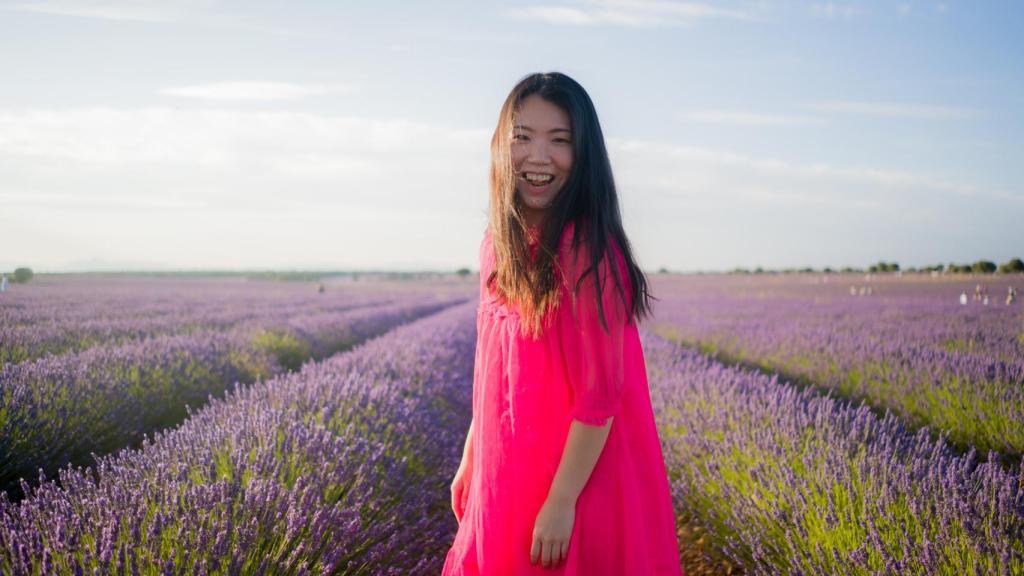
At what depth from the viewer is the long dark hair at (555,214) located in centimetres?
119

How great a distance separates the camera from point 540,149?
123 cm

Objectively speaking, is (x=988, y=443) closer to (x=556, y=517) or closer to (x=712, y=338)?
(x=556, y=517)

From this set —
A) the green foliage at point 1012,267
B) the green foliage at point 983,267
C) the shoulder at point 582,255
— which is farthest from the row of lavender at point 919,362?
the green foliage at point 983,267

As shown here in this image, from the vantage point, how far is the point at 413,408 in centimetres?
321

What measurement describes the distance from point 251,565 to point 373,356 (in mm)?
3386

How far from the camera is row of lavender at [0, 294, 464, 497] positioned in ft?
8.46

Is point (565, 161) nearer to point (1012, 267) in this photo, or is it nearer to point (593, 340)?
point (593, 340)

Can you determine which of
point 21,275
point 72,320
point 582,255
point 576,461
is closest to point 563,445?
point 576,461

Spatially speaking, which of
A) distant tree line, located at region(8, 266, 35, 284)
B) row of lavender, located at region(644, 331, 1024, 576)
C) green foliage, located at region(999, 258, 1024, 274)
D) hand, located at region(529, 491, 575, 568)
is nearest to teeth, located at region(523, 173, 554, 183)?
hand, located at region(529, 491, 575, 568)

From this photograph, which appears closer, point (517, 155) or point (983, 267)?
point (517, 155)

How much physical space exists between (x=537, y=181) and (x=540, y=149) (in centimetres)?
7

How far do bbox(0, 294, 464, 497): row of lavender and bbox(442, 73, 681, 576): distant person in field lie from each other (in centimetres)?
209

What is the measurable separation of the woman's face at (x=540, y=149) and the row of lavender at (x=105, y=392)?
2.28 meters

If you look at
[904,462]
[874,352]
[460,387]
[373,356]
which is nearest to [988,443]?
[904,462]
